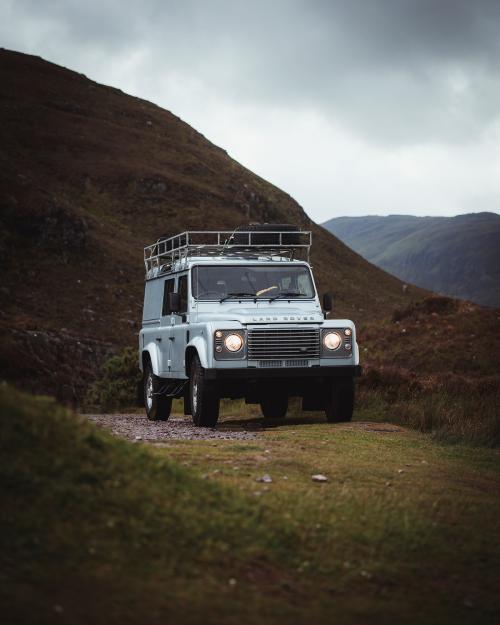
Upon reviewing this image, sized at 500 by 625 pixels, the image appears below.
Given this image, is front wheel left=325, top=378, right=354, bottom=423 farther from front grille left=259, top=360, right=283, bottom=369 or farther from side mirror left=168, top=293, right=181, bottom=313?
side mirror left=168, top=293, right=181, bottom=313

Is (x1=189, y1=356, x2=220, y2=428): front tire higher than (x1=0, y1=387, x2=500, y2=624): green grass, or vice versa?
(x1=189, y1=356, x2=220, y2=428): front tire

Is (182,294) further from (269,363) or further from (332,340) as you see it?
(332,340)

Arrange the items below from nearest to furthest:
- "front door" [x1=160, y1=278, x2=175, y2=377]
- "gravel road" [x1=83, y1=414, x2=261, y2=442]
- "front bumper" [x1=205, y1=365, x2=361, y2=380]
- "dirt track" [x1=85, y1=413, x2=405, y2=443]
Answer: "gravel road" [x1=83, y1=414, x2=261, y2=442]
"dirt track" [x1=85, y1=413, x2=405, y2=443]
"front bumper" [x1=205, y1=365, x2=361, y2=380]
"front door" [x1=160, y1=278, x2=175, y2=377]

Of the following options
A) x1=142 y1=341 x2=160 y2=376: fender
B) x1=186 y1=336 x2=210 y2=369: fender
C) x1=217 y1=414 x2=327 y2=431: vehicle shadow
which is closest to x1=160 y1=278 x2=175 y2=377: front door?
x1=142 y1=341 x2=160 y2=376: fender

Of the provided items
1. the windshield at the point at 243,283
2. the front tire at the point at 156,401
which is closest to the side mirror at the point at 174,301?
the windshield at the point at 243,283

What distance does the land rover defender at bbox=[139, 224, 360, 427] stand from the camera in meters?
13.6

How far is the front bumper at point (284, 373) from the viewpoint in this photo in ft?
43.9

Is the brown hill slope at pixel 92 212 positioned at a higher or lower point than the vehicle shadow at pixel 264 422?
higher

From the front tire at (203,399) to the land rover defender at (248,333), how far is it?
0.02 metres

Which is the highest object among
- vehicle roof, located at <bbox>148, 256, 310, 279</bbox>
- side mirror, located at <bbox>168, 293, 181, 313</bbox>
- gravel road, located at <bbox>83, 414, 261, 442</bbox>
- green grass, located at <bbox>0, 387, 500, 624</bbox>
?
vehicle roof, located at <bbox>148, 256, 310, 279</bbox>

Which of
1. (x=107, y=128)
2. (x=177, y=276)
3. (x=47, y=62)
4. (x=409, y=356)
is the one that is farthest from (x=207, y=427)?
(x=47, y=62)

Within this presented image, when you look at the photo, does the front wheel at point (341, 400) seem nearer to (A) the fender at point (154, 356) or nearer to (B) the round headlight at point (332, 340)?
(B) the round headlight at point (332, 340)

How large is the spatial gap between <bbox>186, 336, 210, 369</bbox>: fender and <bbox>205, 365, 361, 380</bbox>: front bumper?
14 centimetres

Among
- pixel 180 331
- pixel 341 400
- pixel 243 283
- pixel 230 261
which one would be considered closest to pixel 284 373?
pixel 341 400
